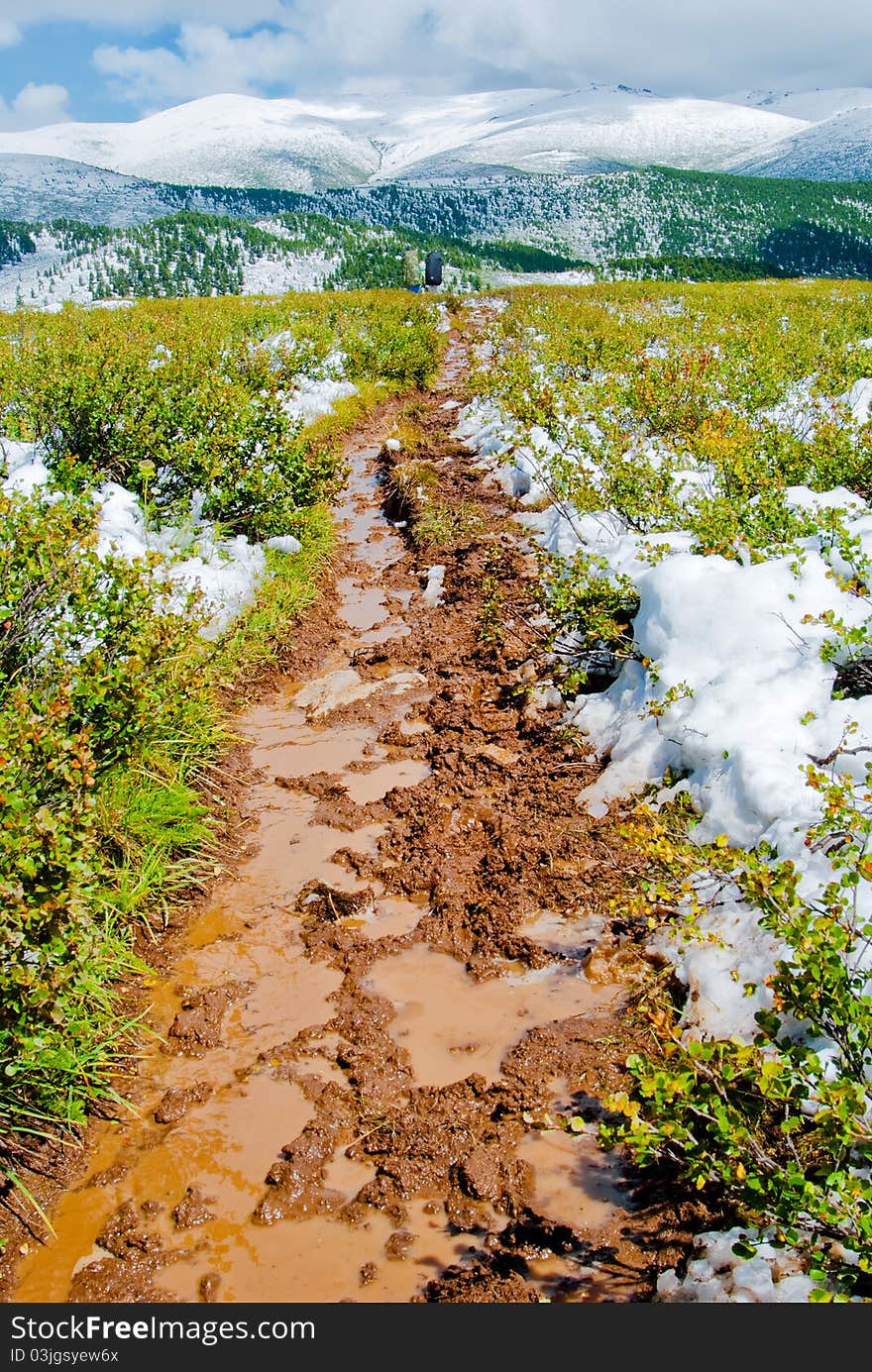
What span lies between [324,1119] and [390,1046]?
0.44 metres

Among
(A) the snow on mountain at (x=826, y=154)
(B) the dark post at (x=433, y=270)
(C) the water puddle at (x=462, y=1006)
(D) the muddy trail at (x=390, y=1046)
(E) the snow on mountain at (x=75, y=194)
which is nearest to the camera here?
(D) the muddy trail at (x=390, y=1046)

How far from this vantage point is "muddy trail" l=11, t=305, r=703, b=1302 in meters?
2.83

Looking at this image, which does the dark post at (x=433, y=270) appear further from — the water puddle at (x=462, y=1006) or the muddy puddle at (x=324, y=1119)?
the water puddle at (x=462, y=1006)

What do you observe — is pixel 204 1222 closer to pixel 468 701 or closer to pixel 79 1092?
pixel 79 1092

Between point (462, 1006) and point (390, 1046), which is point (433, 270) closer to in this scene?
point (462, 1006)

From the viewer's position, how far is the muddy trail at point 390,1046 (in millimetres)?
2828

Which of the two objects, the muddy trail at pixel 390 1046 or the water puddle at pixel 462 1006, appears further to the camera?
the water puddle at pixel 462 1006

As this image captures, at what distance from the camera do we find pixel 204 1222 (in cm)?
300

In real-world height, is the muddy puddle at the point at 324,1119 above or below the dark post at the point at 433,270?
below

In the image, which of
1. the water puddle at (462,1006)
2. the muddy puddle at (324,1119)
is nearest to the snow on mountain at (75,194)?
the muddy puddle at (324,1119)

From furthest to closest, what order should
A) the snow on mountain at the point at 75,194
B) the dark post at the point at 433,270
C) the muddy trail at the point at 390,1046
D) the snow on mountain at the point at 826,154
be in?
the snow on mountain at the point at 826,154
the snow on mountain at the point at 75,194
the dark post at the point at 433,270
the muddy trail at the point at 390,1046

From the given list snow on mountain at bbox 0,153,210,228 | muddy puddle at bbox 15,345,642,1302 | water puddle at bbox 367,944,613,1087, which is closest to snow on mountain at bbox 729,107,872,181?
snow on mountain at bbox 0,153,210,228

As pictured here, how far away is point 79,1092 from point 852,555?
188 inches

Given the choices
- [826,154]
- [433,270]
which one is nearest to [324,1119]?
[433,270]
